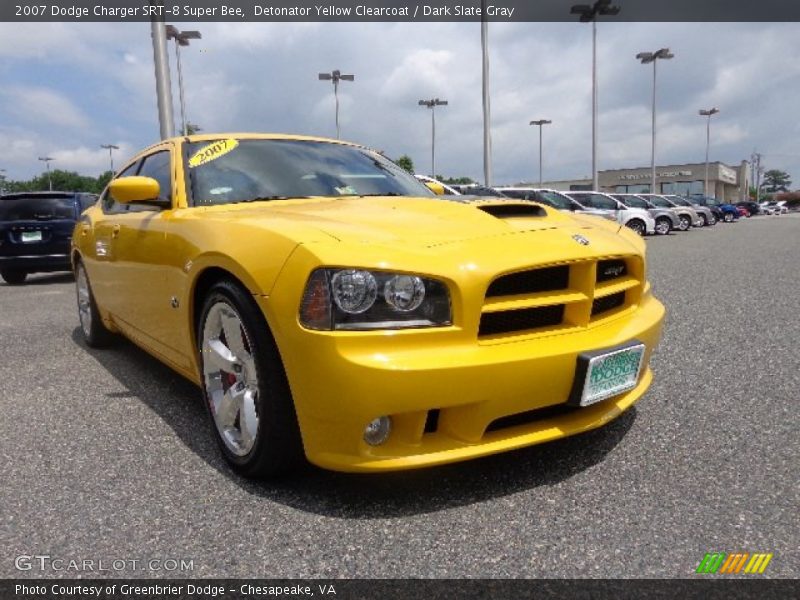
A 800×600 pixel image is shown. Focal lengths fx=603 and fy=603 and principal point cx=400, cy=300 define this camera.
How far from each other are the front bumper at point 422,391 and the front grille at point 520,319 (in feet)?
0.19

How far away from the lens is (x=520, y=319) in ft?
6.71

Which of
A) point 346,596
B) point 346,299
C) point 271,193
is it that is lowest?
point 346,596

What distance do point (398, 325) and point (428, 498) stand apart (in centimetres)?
65

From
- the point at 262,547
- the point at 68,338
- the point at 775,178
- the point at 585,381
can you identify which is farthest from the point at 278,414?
the point at 775,178

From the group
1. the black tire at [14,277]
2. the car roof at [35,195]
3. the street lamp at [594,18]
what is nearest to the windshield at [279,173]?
the car roof at [35,195]

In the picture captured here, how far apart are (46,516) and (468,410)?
4.81ft

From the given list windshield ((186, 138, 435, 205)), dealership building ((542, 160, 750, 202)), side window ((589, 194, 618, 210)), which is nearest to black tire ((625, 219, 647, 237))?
side window ((589, 194, 618, 210))

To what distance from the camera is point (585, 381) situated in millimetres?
2006

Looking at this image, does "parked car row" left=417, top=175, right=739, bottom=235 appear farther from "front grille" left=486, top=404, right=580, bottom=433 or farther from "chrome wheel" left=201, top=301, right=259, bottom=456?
"front grille" left=486, top=404, right=580, bottom=433

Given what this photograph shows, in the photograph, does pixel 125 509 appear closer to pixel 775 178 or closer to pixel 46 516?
pixel 46 516

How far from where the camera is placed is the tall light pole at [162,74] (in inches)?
442

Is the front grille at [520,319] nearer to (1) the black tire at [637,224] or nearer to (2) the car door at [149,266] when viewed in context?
(2) the car door at [149,266]

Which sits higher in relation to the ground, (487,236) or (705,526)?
(487,236)

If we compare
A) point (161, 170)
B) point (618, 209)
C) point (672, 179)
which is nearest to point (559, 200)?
point (618, 209)
